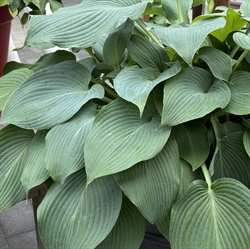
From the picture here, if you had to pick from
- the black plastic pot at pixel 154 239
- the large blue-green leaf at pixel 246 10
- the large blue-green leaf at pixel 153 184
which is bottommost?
the black plastic pot at pixel 154 239

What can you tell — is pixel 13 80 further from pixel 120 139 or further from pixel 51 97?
pixel 120 139

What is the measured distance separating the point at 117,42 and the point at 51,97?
157 mm

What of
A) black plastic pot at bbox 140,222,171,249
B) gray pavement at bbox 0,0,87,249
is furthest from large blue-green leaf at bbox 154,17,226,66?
gray pavement at bbox 0,0,87,249

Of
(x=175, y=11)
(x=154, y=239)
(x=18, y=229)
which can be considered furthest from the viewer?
(x=18, y=229)

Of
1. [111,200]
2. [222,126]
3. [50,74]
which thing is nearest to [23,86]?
[50,74]

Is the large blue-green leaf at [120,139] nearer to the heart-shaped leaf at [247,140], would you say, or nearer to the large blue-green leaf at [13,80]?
the heart-shaped leaf at [247,140]

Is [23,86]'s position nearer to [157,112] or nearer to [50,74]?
[50,74]

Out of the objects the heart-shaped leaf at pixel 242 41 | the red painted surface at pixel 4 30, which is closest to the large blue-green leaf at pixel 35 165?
the heart-shaped leaf at pixel 242 41

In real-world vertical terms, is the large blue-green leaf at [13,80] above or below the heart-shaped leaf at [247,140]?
above

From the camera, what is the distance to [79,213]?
22.7 inches

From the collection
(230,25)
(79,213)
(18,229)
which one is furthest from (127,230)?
(18,229)

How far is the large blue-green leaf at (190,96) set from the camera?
1.85ft

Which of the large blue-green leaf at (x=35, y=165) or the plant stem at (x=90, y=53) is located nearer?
the large blue-green leaf at (x=35, y=165)

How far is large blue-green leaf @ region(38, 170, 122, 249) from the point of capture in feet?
1.84
